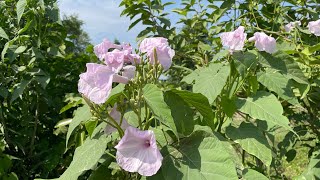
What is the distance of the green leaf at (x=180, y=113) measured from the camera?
1.08 meters

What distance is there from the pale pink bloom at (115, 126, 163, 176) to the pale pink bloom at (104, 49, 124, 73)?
15 cm

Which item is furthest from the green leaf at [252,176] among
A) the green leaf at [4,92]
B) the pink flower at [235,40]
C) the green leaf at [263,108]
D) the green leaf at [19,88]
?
the green leaf at [4,92]

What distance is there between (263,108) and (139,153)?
530 millimetres

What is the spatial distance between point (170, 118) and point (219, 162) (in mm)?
155

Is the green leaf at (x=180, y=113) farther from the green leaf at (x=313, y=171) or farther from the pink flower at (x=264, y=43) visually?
the green leaf at (x=313, y=171)

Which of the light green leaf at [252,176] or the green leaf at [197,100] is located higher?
the green leaf at [197,100]

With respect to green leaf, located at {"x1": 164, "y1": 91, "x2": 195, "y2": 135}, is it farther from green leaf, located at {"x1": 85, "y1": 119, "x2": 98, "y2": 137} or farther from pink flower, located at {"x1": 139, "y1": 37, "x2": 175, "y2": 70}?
green leaf, located at {"x1": 85, "y1": 119, "x2": 98, "y2": 137}

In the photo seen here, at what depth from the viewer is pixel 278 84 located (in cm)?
145

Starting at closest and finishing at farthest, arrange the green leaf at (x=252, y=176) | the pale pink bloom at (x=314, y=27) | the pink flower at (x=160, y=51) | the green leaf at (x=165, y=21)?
the pink flower at (x=160, y=51)
the green leaf at (x=252, y=176)
the pale pink bloom at (x=314, y=27)
the green leaf at (x=165, y=21)

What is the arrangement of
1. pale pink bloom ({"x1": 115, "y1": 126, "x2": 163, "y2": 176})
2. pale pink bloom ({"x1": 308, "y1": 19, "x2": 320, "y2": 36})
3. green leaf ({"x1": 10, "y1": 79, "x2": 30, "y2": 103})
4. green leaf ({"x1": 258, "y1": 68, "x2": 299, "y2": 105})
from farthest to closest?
1. green leaf ({"x1": 10, "y1": 79, "x2": 30, "y2": 103})
2. pale pink bloom ({"x1": 308, "y1": 19, "x2": 320, "y2": 36})
3. green leaf ({"x1": 258, "y1": 68, "x2": 299, "y2": 105})
4. pale pink bloom ({"x1": 115, "y1": 126, "x2": 163, "y2": 176})

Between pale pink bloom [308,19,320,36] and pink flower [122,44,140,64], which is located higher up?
pink flower [122,44,140,64]

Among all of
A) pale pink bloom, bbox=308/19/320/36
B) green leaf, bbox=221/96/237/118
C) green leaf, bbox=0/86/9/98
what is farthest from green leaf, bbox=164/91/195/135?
green leaf, bbox=0/86/9/98

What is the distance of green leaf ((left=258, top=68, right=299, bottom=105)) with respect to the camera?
144 centimetres

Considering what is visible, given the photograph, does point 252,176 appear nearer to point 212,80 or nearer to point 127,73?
point 212,80
